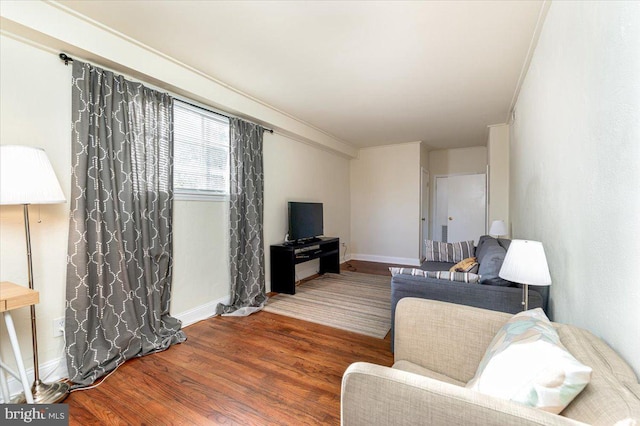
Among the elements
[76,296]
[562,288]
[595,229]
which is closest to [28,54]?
[76,296]

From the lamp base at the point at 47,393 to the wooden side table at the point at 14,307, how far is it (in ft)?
0.33

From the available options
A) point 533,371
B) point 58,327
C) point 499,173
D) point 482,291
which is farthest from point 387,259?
point 533,371

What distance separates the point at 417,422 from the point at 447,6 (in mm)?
2342

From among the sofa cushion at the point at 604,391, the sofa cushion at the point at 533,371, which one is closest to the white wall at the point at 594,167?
the sofa cushion at the point at 604,391

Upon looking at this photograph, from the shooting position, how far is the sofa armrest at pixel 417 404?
689mm

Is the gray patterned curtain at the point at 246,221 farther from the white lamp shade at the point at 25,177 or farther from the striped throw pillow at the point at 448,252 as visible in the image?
the striped throw pillow at the point at 448,252

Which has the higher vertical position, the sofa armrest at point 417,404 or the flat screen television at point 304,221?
the flat screen television at point 304,221

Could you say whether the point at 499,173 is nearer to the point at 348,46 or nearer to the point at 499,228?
the point at 499,228

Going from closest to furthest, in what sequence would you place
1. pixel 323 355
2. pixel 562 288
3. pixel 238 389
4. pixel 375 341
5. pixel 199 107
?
pixel 562 288
pixel 238 389
pixel 323 355
pixel 375 341
pixel 199 107

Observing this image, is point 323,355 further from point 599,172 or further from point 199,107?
point 199,107

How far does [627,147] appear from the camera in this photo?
88 cm

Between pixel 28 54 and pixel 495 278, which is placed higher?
pixel 28 54

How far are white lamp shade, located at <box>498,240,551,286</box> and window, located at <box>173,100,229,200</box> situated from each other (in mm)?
2797

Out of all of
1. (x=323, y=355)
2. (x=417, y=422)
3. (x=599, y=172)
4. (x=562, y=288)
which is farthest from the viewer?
(x=323, y=355)
